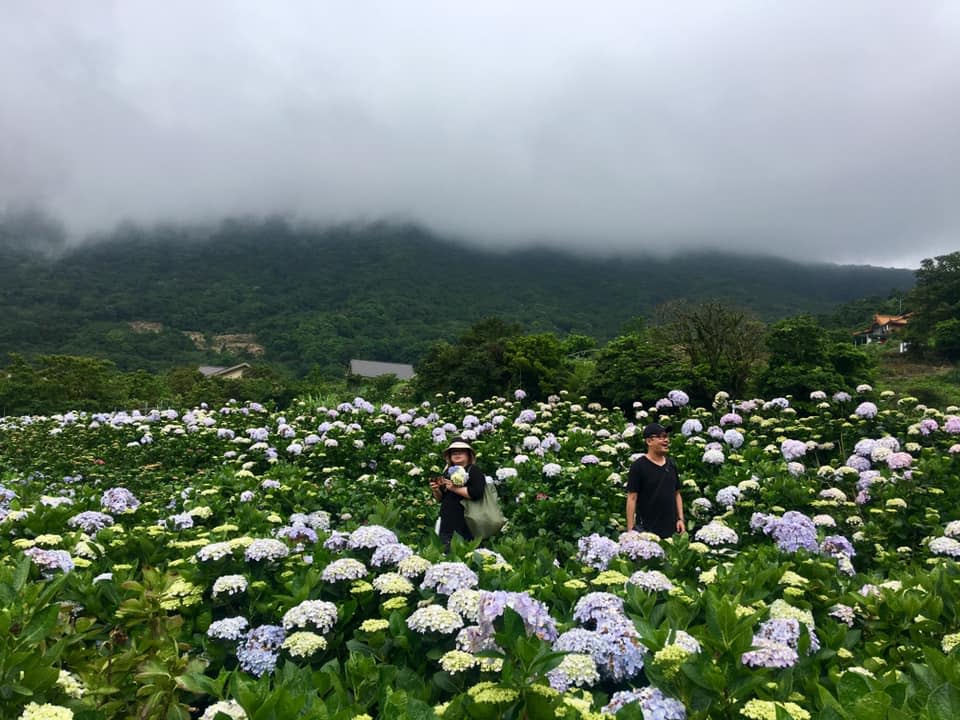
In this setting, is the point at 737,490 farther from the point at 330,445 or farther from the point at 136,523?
the point at 330,445

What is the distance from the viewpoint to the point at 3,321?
2729 inches

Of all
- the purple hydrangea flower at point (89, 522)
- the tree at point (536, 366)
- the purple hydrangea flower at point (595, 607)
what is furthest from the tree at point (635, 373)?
the purple hydrangea flower at point (595, 607)

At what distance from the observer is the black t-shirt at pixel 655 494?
4793 millimetres

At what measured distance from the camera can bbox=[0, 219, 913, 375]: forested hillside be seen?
70375 mm

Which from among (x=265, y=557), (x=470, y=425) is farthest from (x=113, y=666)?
(x=470, y=425)

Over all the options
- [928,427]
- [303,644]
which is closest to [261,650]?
[303,644]

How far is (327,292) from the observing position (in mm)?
96812

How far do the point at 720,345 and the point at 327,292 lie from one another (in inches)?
3482

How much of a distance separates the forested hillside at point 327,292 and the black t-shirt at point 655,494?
51689mm

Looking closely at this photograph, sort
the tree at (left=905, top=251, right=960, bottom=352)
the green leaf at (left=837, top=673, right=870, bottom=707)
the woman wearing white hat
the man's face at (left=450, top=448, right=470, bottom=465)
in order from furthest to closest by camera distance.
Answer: the tree at (left=905, top=251, right=960, bottom=352)
the man's face at (left=450, top=448, right=470, bottom=465)
the woman wearing white hat
the green leaf at (left=837, top=673, right=870, bottom=707)

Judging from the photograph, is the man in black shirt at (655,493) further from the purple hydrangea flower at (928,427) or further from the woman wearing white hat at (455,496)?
the purple hydrangea flower at (928,427)

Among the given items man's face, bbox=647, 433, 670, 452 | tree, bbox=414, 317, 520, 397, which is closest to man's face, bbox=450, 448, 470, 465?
man's face, bbox=647, 433, 670, 452

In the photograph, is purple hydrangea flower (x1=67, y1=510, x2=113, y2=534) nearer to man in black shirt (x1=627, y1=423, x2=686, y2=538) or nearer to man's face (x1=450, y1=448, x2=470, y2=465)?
man's face (x1=450, y1=448, x2=470, y2=465)

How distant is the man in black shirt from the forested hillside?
51.7 metres
